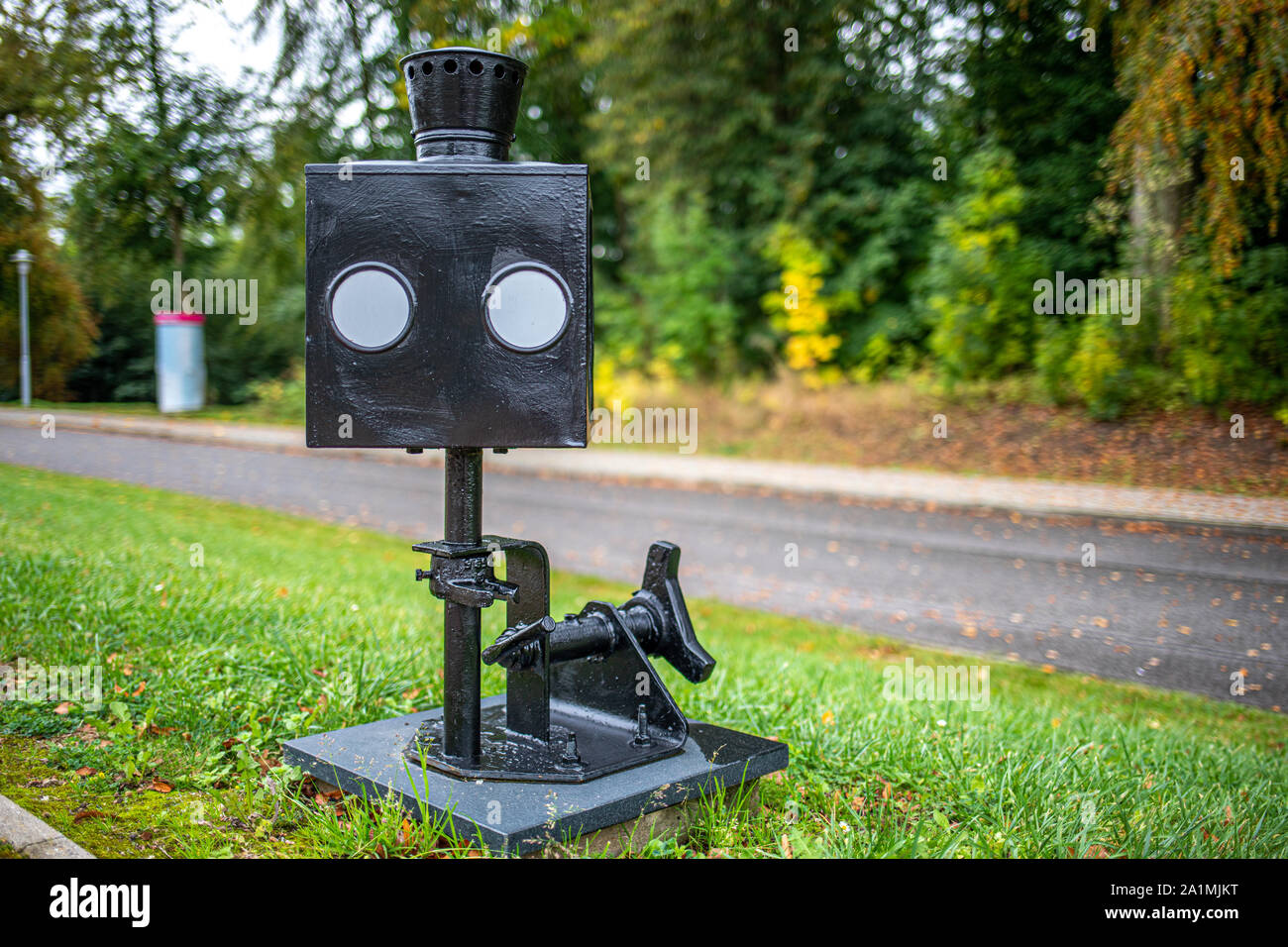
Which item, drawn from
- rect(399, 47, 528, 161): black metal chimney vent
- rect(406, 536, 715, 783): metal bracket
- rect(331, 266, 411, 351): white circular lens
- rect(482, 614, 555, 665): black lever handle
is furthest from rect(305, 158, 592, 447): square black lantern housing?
rect(482, 614, 555, 665): black lever handle

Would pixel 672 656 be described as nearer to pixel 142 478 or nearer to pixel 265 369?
pixel 142 478

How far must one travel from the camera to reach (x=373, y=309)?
Result: 8.59 feet

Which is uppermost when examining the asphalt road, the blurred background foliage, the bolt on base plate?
the blurred background foliage

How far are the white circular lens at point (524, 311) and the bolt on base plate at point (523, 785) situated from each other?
1.17 metres

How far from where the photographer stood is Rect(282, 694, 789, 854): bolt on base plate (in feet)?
→ 8.55

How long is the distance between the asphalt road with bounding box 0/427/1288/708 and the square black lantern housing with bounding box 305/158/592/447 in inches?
164

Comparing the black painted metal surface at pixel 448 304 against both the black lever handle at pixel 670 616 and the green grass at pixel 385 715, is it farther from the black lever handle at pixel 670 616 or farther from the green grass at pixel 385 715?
the green grass at pixel 385 715

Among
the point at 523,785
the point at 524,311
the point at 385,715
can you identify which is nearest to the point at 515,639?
the point at 523,785

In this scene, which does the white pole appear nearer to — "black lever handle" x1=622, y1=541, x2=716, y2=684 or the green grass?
the green grass

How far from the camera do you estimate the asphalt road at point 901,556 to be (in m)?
6.50

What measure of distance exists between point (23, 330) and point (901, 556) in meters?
7.02

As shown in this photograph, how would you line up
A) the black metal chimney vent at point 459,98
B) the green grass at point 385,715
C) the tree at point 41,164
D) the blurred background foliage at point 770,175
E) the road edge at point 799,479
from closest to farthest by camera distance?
the black metal chimney vent at point 459,98
the green grass at point 385,715
the tree at point 41,164
the blurred background foliage at point 770,175
the road edge at point 799,479

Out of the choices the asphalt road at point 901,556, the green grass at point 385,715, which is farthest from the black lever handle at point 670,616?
the asphalt road at point 901,556
